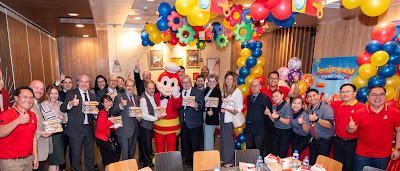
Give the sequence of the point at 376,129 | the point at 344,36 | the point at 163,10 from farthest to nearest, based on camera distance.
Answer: the point at 344,36 < the point at 163,10 < the point at 376,129

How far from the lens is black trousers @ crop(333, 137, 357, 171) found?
3188 millimetres

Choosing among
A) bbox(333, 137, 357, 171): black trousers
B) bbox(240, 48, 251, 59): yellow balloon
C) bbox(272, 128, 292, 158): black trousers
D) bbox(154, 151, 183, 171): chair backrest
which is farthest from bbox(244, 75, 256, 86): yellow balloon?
bbox(154, 151, 183, 171): chair backrest

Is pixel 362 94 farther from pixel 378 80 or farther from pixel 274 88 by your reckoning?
pixel 274 88

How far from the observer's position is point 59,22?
512 cm

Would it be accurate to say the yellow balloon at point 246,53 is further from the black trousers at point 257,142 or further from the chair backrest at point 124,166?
the chair backrest at point 124,166

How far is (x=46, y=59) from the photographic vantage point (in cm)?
644

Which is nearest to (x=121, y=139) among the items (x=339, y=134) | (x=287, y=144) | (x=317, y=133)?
(x=287, y=144)

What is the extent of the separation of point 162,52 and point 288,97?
516 centimetres

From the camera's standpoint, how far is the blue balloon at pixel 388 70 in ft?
12.3

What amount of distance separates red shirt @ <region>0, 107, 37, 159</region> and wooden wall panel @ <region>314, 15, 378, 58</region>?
5979 millimetres

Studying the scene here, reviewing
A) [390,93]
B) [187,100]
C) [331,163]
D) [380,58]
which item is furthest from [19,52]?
[390,93]

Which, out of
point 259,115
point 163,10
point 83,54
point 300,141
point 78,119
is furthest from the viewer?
point 83,54

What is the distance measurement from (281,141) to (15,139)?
3489 millimetres

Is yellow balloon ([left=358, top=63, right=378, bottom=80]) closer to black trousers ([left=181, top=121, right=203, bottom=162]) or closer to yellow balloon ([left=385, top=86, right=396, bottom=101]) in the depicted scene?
yellow balloon ([left=385, top=86, right=396, bottom=101])
